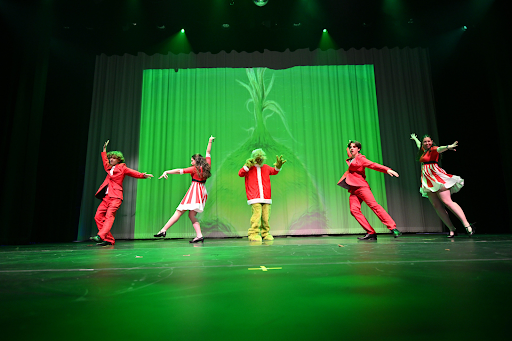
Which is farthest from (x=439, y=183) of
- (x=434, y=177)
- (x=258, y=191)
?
(x=258, y=191)

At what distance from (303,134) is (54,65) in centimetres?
468

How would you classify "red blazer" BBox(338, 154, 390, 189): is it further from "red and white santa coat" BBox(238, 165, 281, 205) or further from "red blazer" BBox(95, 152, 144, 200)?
"red blazer" BBox(95, 152, 144, 200)

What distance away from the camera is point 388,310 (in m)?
0.62

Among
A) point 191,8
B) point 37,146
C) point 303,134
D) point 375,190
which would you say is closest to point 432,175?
point 375,190

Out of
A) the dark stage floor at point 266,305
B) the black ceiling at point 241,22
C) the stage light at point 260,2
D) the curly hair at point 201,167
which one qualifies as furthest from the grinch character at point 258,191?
the dark stage floor at point 266,305

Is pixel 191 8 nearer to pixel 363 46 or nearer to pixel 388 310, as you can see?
pixel 363 46

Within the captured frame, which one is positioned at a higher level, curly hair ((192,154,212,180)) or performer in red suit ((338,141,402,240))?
curly hair ((192,154,212,180))

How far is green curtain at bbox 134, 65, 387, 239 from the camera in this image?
5.74 meters

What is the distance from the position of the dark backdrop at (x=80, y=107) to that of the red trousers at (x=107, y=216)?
1.54 metres

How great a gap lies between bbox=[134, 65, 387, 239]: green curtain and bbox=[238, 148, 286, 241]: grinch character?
5.21ft

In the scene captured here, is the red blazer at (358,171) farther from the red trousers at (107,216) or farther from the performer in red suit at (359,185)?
the red trousers at (107,216)

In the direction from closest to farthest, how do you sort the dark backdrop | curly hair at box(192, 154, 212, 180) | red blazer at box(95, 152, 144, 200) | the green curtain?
1. red blazer at box(95, 152, 144, 200)
2. curly hair at box(192, 154, 212, 180)
3. the dark backdrop
4. the green curtain

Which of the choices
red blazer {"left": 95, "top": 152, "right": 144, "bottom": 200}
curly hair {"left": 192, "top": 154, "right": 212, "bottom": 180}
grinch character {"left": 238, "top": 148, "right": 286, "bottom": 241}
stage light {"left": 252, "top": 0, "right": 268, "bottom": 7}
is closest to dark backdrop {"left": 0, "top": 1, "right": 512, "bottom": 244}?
stage light {"left": 252, "top": 0, "right": 268, "bottom": 7}

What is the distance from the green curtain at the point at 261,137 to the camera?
18.8ft
